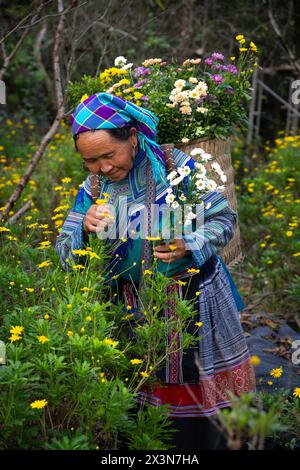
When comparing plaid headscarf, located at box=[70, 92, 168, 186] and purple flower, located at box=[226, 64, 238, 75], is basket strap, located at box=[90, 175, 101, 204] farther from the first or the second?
purple flower, located at box=[226, 64, 238, 75]

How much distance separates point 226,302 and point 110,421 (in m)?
0.84

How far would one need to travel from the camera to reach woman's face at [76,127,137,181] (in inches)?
94.3

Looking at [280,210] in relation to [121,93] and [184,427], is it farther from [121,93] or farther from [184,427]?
[184,427]

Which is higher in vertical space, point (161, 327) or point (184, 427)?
point (161, 327)

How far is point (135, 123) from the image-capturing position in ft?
8.23

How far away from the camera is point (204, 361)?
2.52m

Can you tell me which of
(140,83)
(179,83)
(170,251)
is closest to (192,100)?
(179,83)

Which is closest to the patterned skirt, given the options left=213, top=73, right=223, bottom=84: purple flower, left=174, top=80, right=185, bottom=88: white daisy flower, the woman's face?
the woman's face

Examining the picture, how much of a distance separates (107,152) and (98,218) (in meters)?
0.23

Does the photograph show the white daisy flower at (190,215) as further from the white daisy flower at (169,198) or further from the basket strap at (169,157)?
the basket strap at (169,157)

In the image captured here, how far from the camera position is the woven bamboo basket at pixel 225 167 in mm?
3049

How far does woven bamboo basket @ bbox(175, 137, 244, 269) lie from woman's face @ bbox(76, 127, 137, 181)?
0.61 metres

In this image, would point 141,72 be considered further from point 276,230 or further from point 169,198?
point 276,230
